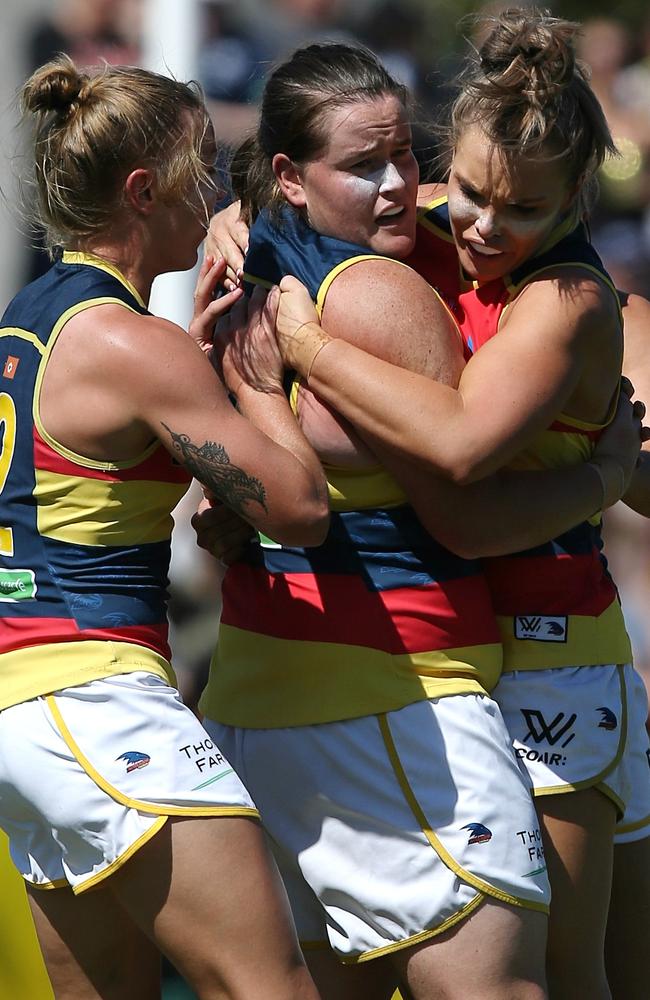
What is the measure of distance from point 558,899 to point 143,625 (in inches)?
35.2

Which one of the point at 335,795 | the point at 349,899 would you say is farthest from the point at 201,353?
the point at 349,899

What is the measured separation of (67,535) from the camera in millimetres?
→ 2268

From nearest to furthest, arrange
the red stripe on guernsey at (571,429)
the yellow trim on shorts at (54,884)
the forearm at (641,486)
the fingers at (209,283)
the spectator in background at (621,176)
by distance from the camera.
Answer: the yellow trim on shorts at (54,884), the red stripe on guernsey at (571,429), the fingers at (209,283), the forearm at (641,486), the spectator in background at (621,176)

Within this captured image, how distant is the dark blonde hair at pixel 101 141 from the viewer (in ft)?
7.71

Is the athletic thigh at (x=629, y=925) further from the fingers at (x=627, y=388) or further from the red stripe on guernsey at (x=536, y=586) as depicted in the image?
the fingers at (x=627, y=388)

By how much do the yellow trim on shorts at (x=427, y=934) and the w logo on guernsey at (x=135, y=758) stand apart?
0.53 meters

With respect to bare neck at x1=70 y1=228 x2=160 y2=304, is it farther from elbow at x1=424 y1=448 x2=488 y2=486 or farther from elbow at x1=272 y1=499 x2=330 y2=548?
elbow at x1=424 y1=448 x2=488 y2=486

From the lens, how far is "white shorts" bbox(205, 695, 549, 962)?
2.24 meters

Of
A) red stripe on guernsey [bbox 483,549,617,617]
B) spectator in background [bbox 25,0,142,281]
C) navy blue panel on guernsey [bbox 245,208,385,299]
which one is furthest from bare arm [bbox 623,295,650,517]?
spectator in background [bbox 25,0,142,281]

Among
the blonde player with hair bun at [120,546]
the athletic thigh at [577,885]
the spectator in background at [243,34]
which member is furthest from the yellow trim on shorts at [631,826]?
the spectator in background at [243,34]

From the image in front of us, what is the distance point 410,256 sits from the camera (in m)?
2.56

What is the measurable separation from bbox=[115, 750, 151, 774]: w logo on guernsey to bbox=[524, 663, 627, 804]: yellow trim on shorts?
718 millimetres

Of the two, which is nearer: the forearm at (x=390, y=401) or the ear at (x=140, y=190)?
the forearm at (x=390, y=401)

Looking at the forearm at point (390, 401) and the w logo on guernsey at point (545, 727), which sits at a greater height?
the forearm at point (390, 401)
